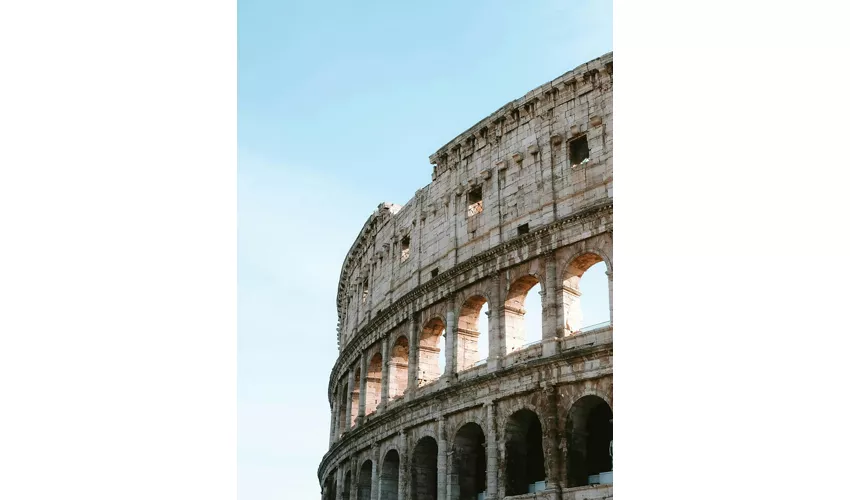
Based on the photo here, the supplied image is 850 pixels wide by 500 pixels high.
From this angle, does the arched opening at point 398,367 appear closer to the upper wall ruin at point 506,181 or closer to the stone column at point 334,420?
the upper wall ruin at point 506,181

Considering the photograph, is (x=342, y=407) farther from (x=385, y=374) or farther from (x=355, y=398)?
(x=385, y=374)

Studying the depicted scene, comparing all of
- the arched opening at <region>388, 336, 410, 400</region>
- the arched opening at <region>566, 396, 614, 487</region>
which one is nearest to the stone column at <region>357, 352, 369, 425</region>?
the arched opening at <region>388, 336, 410, 400</region>

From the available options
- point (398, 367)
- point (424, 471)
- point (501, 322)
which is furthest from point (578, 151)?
point (424, 471)

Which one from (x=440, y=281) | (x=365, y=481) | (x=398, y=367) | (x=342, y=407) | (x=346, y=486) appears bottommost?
(x=346, y=486)

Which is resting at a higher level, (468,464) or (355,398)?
(355,398)
